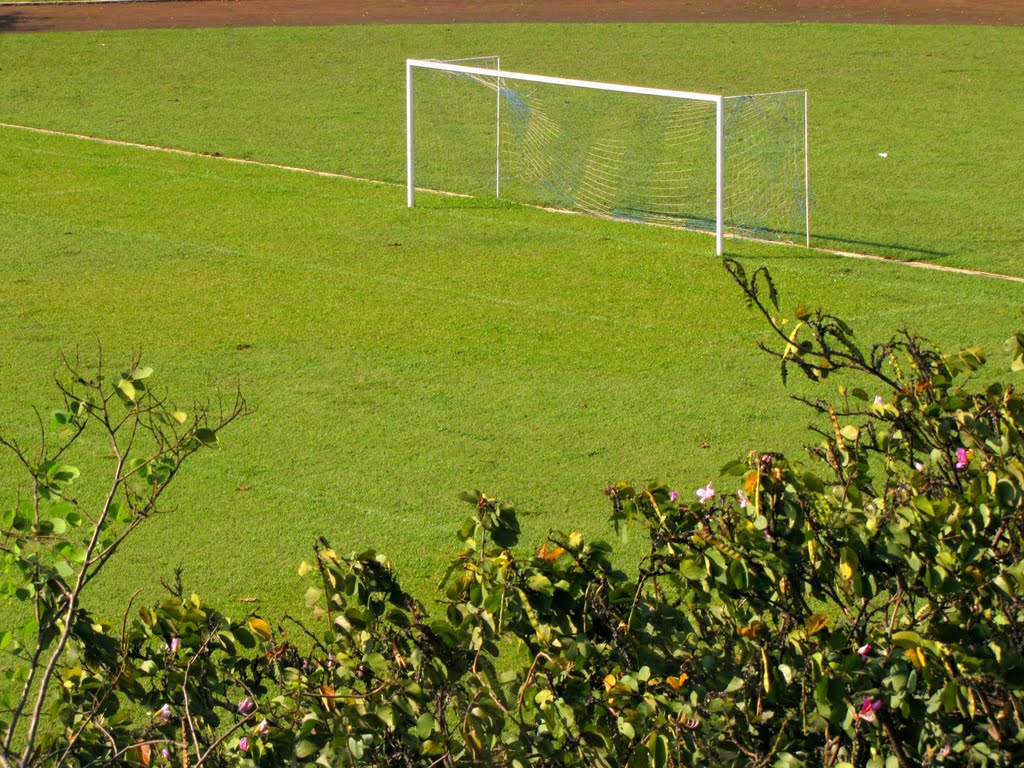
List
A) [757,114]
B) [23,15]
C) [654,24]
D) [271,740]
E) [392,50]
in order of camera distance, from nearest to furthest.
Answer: [271,740] → [757,114] → [392,50] → [654,24] → [23,15]

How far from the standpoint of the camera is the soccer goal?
12.1 m

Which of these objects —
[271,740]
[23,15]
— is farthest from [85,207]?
[23,15]

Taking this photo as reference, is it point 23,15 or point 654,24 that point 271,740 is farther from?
point 23,15

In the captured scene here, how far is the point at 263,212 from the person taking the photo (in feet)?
40.2

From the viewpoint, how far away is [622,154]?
47.6ft

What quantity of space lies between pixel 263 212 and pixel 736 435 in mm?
6523

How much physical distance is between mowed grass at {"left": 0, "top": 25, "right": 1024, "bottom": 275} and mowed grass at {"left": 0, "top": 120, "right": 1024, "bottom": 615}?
1.64 metres

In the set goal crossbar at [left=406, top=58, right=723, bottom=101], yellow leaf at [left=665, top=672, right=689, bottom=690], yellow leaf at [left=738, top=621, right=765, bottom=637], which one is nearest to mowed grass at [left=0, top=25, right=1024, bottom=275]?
goal crossbar at [left=406, top=58, right=723, bottom=101]

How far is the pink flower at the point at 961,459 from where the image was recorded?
3031 mm

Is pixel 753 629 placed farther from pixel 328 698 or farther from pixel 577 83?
pixel 577 83

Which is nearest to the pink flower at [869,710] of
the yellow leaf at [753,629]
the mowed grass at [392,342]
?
the yellow leaf at [753,629]

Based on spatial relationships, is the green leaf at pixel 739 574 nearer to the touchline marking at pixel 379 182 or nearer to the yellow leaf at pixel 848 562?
the yellow leaf at pixel 848 562

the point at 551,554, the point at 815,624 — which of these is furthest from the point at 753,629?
the point at 551,554

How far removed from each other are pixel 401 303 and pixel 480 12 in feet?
→ 61.5
